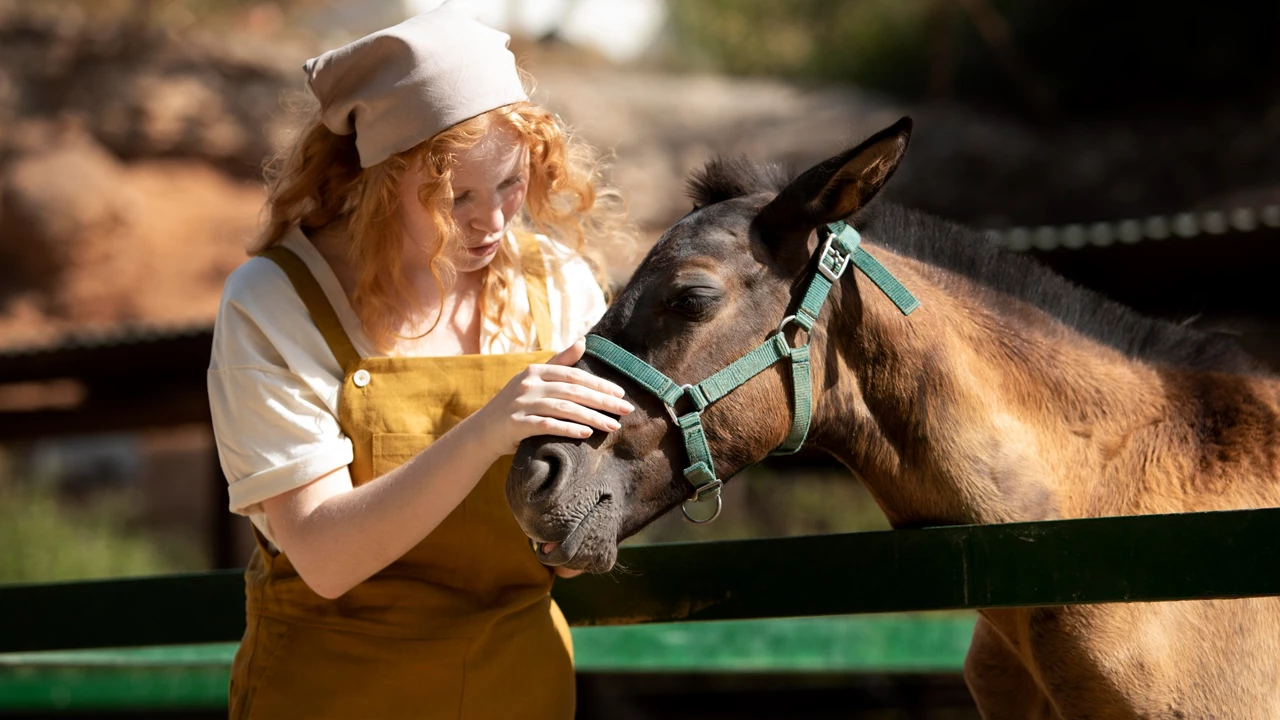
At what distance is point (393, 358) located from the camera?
7.23 ft

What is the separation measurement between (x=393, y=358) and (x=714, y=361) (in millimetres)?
579

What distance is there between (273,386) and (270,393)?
13 mm

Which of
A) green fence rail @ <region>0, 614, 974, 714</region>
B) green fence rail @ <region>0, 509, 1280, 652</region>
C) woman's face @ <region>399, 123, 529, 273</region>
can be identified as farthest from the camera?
green fence rail @ <region>0, 614, 974, 714</region>

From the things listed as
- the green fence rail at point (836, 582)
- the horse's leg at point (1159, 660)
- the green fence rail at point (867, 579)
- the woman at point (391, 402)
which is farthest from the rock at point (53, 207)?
the horse's leg at point (1159, 660)

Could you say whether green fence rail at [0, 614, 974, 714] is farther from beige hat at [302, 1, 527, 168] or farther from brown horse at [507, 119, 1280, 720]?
beige hat at [302, 1, 527, 168]

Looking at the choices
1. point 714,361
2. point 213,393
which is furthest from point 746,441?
point 213,393

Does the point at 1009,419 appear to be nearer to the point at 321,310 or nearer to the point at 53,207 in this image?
the point at 321,310

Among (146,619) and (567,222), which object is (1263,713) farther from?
(146,619)

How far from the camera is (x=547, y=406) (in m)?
1.90

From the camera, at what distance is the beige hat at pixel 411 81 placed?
2156 millimetres

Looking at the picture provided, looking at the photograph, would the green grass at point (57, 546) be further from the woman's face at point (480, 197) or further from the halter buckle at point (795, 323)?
the halter buckle at point (795, 323)

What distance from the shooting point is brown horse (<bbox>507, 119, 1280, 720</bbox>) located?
2.13 metres

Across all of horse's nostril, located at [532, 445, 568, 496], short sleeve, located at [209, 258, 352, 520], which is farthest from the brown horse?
short sleeve, located at [209, 258, 352, 520]

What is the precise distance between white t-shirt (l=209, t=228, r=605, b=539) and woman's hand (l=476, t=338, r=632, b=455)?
1.13 ft
